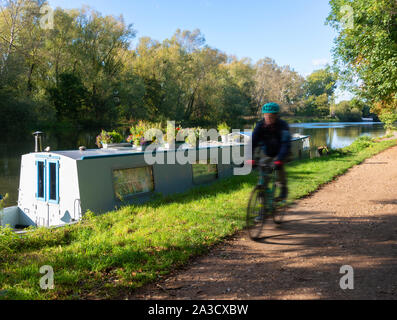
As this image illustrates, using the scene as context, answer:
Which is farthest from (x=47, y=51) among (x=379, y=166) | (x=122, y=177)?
(x=379, y=166)

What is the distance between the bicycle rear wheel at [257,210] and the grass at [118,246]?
0.29m

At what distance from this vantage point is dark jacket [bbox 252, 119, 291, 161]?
4914mm

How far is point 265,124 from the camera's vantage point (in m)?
5.09

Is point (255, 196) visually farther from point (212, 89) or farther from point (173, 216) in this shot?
point (212, 89)

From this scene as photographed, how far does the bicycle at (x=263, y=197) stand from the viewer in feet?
16.1

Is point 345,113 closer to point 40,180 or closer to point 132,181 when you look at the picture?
point 132,181

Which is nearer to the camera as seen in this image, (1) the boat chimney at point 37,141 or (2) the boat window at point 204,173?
(1) the boat chimney at point 37,141

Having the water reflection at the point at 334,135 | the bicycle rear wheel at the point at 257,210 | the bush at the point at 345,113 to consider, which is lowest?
the bicycle rear wheel at the point at 257,210

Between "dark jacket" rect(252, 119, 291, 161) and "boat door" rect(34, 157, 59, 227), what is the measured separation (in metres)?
5.54

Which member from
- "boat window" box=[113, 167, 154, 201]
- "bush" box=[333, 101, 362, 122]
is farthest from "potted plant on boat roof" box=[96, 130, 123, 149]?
"bush" box=[333, 101, 362, 122]

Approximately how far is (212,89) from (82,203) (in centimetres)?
4053

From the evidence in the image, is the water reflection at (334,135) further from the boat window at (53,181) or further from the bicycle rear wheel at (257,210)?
the bicycle rear wheel at (257,210)

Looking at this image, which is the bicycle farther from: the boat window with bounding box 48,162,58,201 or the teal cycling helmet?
the boat window with bounding box 48,162,58,201

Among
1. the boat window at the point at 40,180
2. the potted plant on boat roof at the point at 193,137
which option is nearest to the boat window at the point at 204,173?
the potted plant on boat roof at the point at 193,137
